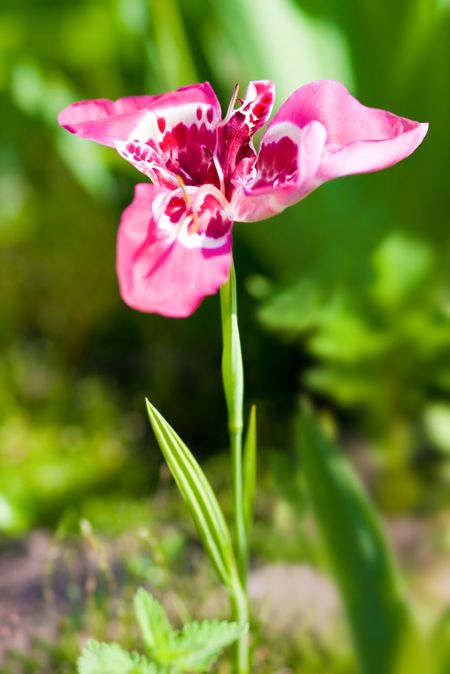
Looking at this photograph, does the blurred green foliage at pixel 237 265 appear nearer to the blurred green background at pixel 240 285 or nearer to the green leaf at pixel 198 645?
the blurred green background at pixel 240 285

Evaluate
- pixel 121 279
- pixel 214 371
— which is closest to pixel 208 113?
pixel 121 279

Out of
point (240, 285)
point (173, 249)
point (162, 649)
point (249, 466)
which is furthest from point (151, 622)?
point (240, 285)

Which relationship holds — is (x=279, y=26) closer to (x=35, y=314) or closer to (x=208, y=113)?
(x=208, y=113)

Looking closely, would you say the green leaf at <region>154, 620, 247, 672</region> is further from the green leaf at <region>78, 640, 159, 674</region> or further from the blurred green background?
the blurred green background

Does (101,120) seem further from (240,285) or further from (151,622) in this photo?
(240,285)

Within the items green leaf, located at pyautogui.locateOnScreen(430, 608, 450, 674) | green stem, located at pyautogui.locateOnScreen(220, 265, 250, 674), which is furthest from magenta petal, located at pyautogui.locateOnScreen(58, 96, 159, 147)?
green leaf, located at pyautogui.locateOnScreen(430, 608, 450, 674)
